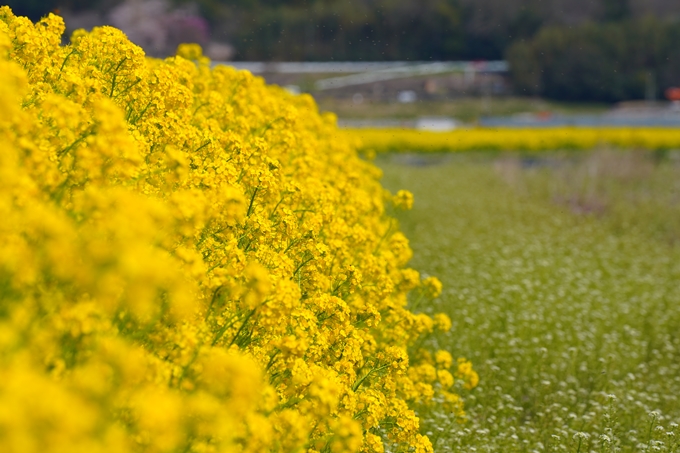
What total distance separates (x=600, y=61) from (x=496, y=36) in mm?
10193

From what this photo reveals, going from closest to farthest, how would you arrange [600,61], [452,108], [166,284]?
[166,284] < [452,108] < [600,61]

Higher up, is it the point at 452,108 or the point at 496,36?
the point at 496,36

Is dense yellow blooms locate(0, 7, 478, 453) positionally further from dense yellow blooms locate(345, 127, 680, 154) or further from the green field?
dense yellow blooms locate(345, 127, 680, 154)

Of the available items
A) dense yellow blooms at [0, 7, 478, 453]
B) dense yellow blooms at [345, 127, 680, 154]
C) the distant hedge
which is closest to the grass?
the distant hedge

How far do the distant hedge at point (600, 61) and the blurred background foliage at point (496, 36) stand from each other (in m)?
0.06

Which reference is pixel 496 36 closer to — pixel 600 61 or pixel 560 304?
pixel 600 61

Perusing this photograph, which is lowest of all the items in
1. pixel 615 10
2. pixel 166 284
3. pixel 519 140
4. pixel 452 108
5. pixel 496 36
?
pixel 519 140

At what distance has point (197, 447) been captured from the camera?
302 centimetres

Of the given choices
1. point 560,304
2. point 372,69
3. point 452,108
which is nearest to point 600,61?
point 452,108

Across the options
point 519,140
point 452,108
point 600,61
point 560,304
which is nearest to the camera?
point 560,304

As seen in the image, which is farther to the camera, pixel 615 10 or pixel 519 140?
pixel 615 10

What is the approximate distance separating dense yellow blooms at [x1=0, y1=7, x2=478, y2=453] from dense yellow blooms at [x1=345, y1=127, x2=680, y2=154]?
2274 cm

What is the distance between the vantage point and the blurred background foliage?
51.1m

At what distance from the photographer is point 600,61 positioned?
51750 mm
